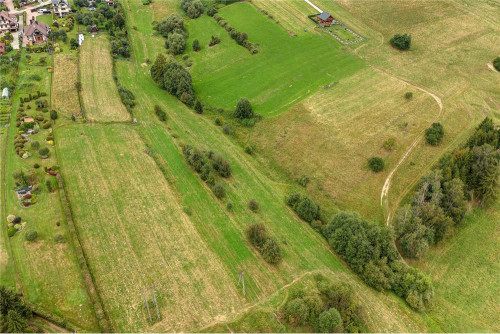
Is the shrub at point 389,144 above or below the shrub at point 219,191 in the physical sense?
below

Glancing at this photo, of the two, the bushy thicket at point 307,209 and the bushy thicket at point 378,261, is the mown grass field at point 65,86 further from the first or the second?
the bushy thicket at point 378,261

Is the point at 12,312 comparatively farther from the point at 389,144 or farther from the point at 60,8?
the point at 60,8

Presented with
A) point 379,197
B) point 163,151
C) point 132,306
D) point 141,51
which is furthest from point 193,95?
point 132,306

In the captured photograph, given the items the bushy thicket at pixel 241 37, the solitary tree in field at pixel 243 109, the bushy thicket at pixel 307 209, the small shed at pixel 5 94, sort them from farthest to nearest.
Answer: the bushy thicket at pixel 241 37, the solitary tree in field at pixel 243 109, the small shed at pixel 5 94, the bushy thicket at pixel 307 209

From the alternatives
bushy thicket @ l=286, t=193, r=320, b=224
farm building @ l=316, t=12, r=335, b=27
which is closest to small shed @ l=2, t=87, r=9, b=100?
bushy thicket @ l=286, t=193, r=320, b=224

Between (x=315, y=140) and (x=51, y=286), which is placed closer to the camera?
(x=51, y=286)

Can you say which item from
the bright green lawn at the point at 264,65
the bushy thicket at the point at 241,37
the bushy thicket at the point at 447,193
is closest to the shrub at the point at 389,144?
the bushy thicket at the point at 447,193

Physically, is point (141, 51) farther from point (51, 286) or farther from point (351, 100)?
point (51, 286)

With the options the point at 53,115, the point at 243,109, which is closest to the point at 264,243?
the point at 243,109
